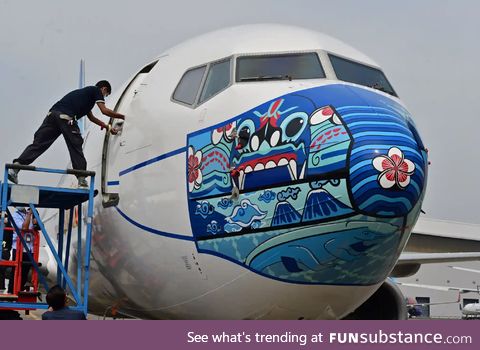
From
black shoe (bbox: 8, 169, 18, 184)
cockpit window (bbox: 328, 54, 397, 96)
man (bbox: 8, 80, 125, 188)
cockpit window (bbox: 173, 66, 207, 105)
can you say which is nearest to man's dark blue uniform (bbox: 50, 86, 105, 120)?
man (bbox: 8, 80, 125, 188)

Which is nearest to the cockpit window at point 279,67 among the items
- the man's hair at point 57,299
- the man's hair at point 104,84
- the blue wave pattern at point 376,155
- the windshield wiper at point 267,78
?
the windshield wiper at point 267,78

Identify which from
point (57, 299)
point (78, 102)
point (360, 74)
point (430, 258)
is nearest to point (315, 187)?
point (360, 74)

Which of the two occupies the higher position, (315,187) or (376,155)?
(376,155)

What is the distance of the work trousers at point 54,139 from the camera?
370 inches

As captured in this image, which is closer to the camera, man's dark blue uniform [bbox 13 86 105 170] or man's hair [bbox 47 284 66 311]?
man's hair [bbox 47 284 66 311]

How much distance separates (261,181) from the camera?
7.21 meters

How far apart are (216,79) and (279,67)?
27.1 inches

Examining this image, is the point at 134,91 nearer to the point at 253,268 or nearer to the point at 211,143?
the point at 211,143

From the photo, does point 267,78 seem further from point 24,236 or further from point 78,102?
point 24,236

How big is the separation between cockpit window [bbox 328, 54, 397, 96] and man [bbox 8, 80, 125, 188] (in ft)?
8.81

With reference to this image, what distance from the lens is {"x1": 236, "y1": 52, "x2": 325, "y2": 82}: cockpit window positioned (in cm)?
816

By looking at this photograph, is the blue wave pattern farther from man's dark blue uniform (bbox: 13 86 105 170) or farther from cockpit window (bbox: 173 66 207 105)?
man's dark blue uniform (bbox: 13 86 105 170)

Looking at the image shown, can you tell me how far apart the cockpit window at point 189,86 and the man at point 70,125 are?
1038 mm
